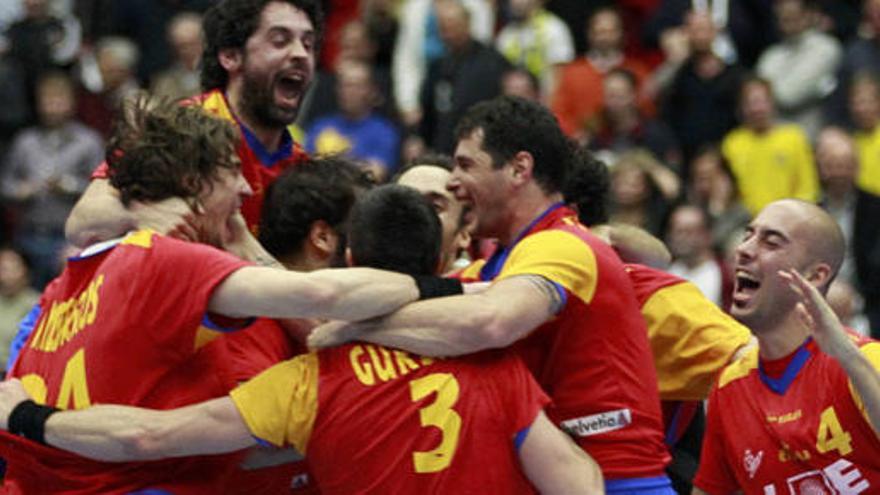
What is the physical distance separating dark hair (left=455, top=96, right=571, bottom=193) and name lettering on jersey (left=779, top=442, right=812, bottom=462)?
1433 millimetres

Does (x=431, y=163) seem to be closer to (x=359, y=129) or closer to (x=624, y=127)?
(x=624, y=127)

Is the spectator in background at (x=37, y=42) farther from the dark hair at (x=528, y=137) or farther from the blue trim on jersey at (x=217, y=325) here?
the blue trim on jersey at (x=217, y=325)

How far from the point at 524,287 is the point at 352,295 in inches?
22.6

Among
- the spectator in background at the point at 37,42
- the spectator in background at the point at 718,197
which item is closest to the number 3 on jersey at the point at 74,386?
the spectator in background at the point at 718,197

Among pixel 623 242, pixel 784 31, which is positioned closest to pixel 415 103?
pixel 784 31

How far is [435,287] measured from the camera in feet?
19.9

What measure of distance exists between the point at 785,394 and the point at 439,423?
195cm

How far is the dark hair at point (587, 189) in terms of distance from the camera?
7.52 meters

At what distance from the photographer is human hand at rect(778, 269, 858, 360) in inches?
257

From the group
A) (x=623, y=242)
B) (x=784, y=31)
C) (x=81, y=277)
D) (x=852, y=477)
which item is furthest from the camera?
(x=784, y=31)

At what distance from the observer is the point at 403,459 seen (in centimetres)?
590

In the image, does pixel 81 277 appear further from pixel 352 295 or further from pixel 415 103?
pixel 415 103

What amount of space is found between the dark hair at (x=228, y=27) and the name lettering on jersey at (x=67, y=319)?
1939mm

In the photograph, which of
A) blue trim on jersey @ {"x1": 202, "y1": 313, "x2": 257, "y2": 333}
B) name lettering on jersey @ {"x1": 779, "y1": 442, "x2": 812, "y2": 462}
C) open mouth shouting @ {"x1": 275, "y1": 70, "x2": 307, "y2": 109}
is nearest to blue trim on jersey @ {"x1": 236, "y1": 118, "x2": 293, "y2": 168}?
open mouth shouting @ {"x1": 275, "y1": 70, "x2": 307, "y2": 109}
